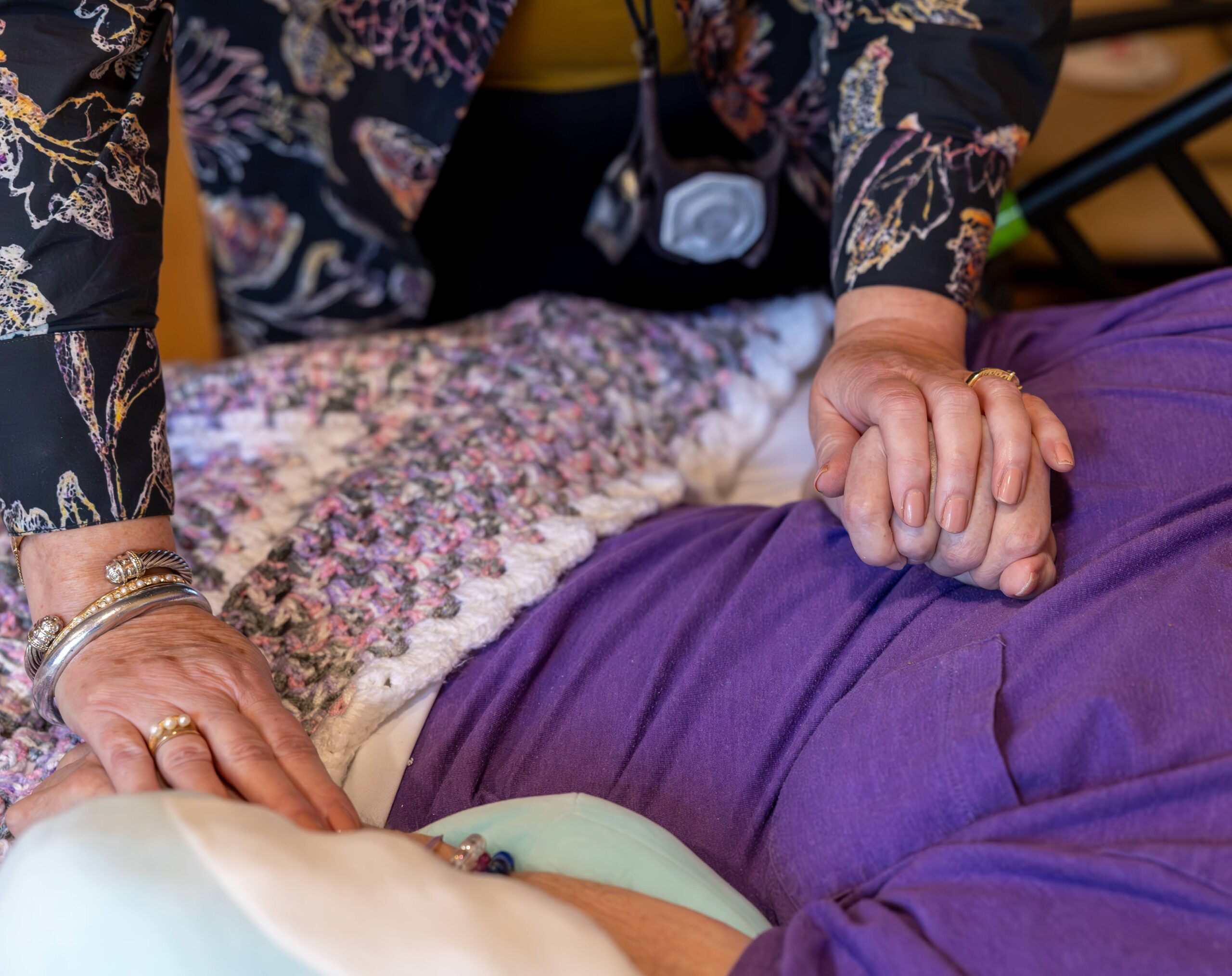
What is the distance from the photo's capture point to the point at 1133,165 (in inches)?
44.3

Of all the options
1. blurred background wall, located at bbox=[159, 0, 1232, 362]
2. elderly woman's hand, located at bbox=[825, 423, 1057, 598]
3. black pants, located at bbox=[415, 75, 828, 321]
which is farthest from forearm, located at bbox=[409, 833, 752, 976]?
blurred background wall, located at bbox=[159, 0, 1232, 362]

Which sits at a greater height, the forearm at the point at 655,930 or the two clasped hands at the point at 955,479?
the two clasped hands at the point at 955,479

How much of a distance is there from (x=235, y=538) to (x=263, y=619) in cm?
12

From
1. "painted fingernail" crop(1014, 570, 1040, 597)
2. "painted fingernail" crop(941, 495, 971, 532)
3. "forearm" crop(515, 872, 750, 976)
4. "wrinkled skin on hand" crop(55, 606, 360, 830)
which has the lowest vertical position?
"forearm" crop(515, 872, 750, 976)

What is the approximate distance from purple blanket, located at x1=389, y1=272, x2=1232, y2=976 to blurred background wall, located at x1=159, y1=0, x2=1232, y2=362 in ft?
2.58

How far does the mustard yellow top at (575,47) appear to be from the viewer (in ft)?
2.94

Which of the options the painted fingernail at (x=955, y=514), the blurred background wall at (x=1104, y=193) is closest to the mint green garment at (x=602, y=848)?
the painted fingernail at (x=955, y=514)

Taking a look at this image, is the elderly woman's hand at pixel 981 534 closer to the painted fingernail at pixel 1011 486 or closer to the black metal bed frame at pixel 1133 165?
the painted fingernail at pixel 1011 486

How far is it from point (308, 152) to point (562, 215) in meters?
0.27

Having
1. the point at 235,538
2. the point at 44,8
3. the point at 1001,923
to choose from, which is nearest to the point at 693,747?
the point at 1001,923

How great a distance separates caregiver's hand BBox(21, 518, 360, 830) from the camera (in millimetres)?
520

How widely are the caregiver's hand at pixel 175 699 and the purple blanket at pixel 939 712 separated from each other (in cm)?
9

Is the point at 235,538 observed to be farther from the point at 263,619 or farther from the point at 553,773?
the point at 553,773

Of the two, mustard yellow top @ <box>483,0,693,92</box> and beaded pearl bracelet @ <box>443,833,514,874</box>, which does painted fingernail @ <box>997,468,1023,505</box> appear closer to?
beaded pearl bracelet @ <box>443,833,514,874</box>
